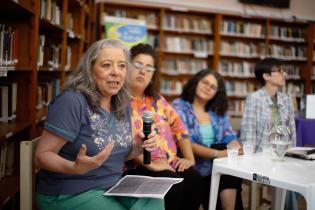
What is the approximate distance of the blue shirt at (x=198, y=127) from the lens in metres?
2.55

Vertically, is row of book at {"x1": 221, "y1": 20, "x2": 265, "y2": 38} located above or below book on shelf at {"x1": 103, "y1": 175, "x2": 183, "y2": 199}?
above

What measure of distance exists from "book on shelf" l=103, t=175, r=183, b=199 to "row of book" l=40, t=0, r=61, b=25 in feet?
5.14

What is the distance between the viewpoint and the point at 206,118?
8.88ft

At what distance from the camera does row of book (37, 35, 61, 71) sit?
2742mm

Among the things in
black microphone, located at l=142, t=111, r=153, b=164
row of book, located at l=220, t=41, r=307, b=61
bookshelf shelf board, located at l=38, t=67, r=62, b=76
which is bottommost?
black microphone, located at l=142, t=111, r=153, b=164

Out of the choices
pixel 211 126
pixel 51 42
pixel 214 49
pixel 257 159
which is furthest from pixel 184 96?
pixel 214 49

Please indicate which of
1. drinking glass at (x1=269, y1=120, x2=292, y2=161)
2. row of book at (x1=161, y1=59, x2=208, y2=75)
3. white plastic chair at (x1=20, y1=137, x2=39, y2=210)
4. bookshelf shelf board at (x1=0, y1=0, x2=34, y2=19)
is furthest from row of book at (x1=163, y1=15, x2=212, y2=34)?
white plastic chair at (x1=20, y1=137, x2=39, y2=210)

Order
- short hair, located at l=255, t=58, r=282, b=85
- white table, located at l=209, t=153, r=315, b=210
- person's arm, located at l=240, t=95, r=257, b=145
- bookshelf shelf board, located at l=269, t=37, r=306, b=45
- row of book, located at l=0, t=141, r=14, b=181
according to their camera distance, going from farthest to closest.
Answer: bookshelf shelf board, located at l=269, t=37, r=306, b=45 < short hair, located at l=255, t=58, r=282, b=85 < person's arm, located at l=240, t=95, r=257, b=145 < row of book, located at l=0, t=141, r=14, b=181 < white table, located at l=209, t=153, r=315, b=210

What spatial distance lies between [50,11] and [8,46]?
0.87m

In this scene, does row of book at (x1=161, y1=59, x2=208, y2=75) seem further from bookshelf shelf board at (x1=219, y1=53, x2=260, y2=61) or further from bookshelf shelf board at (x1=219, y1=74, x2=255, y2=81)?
bookshelf shelf board at (x1=219, y1=74, x2=255, y2=81)

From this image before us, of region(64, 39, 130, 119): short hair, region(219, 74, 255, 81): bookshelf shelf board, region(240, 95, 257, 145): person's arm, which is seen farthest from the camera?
region(219, 74, 255, 81): bookshelf shelf board

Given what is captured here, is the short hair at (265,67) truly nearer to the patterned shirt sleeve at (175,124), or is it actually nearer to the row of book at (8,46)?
the patterned shirt sleeve at (175,124)

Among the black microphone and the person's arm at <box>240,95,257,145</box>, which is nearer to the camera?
the black microphone

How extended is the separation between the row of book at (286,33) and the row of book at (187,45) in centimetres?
125
